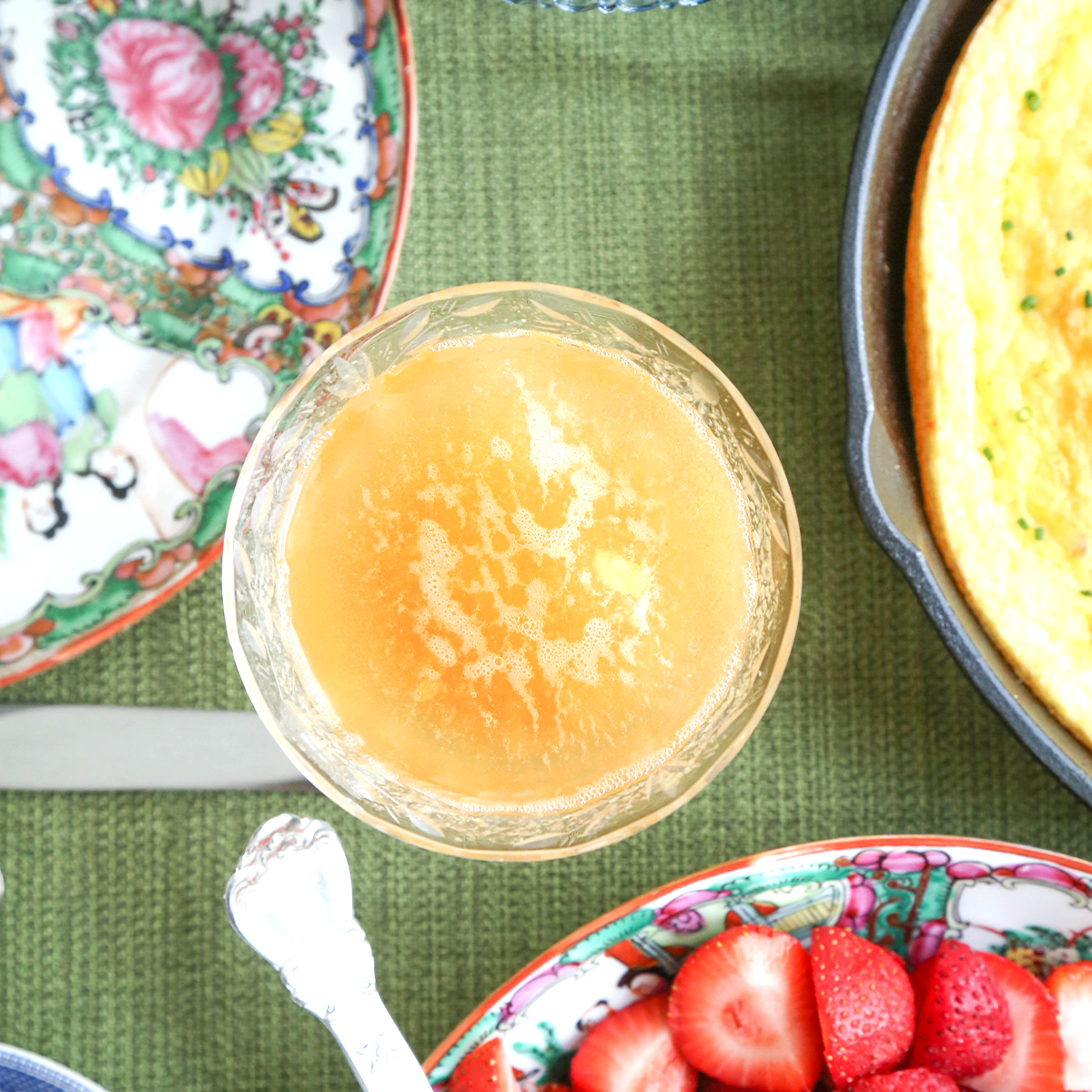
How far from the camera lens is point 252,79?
885mm

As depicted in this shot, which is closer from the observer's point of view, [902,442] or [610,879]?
[902,442]

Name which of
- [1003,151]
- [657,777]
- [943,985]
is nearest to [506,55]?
[1003,151]

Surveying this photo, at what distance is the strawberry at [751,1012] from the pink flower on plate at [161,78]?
0.78 metres

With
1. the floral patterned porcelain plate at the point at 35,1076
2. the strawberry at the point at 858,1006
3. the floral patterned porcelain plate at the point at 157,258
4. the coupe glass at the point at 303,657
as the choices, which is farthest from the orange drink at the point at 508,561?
the floral patterned porcelain plate at the point at 35,1076

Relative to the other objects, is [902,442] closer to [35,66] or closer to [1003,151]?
[1003,151]

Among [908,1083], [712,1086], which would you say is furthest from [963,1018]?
[712,1086]

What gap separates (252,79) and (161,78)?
0.08m

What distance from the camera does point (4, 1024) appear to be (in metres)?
0.94

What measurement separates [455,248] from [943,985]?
2.33ft

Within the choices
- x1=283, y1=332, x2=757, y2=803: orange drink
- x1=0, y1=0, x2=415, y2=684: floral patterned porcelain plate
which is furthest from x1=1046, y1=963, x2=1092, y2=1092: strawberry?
x1=0, y1=0, x2=415, y2=684: floral patterned porcelain plate

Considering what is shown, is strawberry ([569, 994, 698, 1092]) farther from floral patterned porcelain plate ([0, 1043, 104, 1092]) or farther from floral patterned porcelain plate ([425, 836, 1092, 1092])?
Result: floral patterned porcelain plate ([0, 1043, 104, 1092])

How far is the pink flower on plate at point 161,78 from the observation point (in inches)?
34.9

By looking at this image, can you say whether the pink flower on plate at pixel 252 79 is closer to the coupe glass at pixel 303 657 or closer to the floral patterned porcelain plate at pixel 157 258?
the floral patterned porcelain plate at pixel 157 258

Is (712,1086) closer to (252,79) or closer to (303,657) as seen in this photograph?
(303,657)
